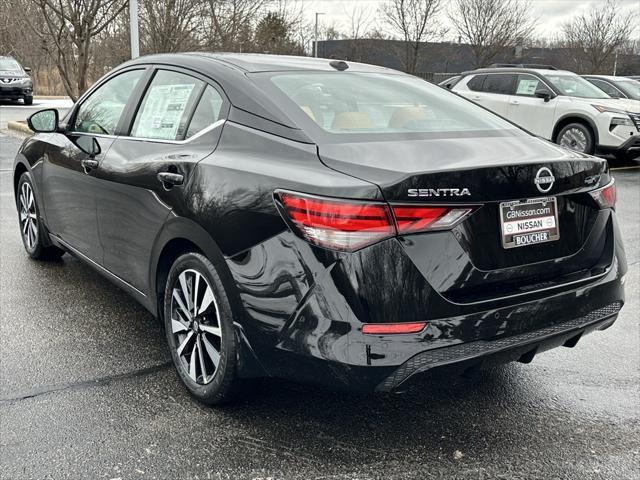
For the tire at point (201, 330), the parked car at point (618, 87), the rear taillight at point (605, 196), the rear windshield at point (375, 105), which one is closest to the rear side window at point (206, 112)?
the rear windshield at point (375, 105)

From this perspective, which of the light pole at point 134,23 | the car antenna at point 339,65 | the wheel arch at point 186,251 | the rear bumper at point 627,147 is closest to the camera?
the wheel arch at point 186,251

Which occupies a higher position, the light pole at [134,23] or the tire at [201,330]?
the light pole at [134,23]

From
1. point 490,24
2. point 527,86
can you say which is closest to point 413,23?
point 490,24

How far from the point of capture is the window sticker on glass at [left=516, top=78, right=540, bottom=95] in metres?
12.7

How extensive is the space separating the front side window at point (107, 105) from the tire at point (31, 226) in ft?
3.20

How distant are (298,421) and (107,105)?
92.9 inches

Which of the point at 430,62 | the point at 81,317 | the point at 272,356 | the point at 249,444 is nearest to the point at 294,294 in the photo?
the point at 272,356

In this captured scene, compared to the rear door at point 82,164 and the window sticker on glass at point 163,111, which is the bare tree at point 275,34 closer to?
the rear door at point 82,164

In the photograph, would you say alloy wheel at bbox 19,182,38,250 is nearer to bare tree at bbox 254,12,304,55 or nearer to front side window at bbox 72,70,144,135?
front side window at bbox 72,70,144,135

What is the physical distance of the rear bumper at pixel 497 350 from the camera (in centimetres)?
239

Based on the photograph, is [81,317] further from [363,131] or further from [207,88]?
[363,131]

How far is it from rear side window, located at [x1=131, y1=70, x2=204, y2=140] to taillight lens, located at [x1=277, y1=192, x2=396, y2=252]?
1162 millimetres

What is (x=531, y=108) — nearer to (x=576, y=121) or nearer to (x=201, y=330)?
(x=576, y=121)

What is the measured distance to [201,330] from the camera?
3.01 metres
